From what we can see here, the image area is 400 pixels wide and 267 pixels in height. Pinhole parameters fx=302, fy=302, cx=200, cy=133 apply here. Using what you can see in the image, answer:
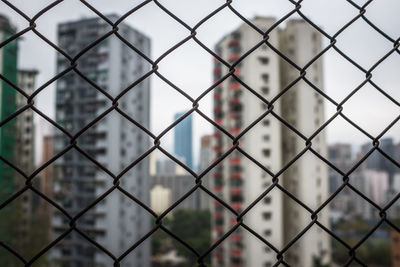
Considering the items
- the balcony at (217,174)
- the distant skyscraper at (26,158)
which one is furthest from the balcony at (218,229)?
the distant skyscraper at (26,158)

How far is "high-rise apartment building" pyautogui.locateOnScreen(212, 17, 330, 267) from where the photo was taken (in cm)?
1564

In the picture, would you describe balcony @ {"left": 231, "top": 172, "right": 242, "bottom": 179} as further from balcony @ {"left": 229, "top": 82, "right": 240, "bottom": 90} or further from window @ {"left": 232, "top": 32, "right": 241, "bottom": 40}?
window @ {"left": 232, "top": 32, "right": 241, "bottom": 40}

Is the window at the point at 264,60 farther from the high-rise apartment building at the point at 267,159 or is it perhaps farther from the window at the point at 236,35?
the window at the point at 236,35

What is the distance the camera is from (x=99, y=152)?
17031 millimetres

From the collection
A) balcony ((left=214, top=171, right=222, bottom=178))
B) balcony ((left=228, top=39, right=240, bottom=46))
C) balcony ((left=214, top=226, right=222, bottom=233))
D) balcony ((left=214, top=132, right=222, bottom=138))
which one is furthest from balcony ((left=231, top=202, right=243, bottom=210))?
balcony ((left=228, top=39, right=240, bottom=46))

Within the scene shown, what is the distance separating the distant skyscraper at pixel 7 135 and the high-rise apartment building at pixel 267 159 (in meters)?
9.89

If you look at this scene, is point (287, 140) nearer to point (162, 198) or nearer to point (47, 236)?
point (162, 198)

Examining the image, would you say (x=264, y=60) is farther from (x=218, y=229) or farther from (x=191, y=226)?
(x=191, y=226)

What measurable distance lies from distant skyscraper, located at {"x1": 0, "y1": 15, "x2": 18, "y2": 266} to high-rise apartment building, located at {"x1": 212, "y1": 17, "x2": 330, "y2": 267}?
989 centimetres

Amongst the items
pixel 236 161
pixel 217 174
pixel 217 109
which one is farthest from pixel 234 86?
pixel 217 174

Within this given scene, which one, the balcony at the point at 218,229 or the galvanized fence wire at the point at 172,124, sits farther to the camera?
the balcony at the point at 218,229

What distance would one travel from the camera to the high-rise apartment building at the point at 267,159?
15.6 meters

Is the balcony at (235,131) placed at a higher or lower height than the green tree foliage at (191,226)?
higher

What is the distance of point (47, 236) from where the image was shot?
15695 millimetres
